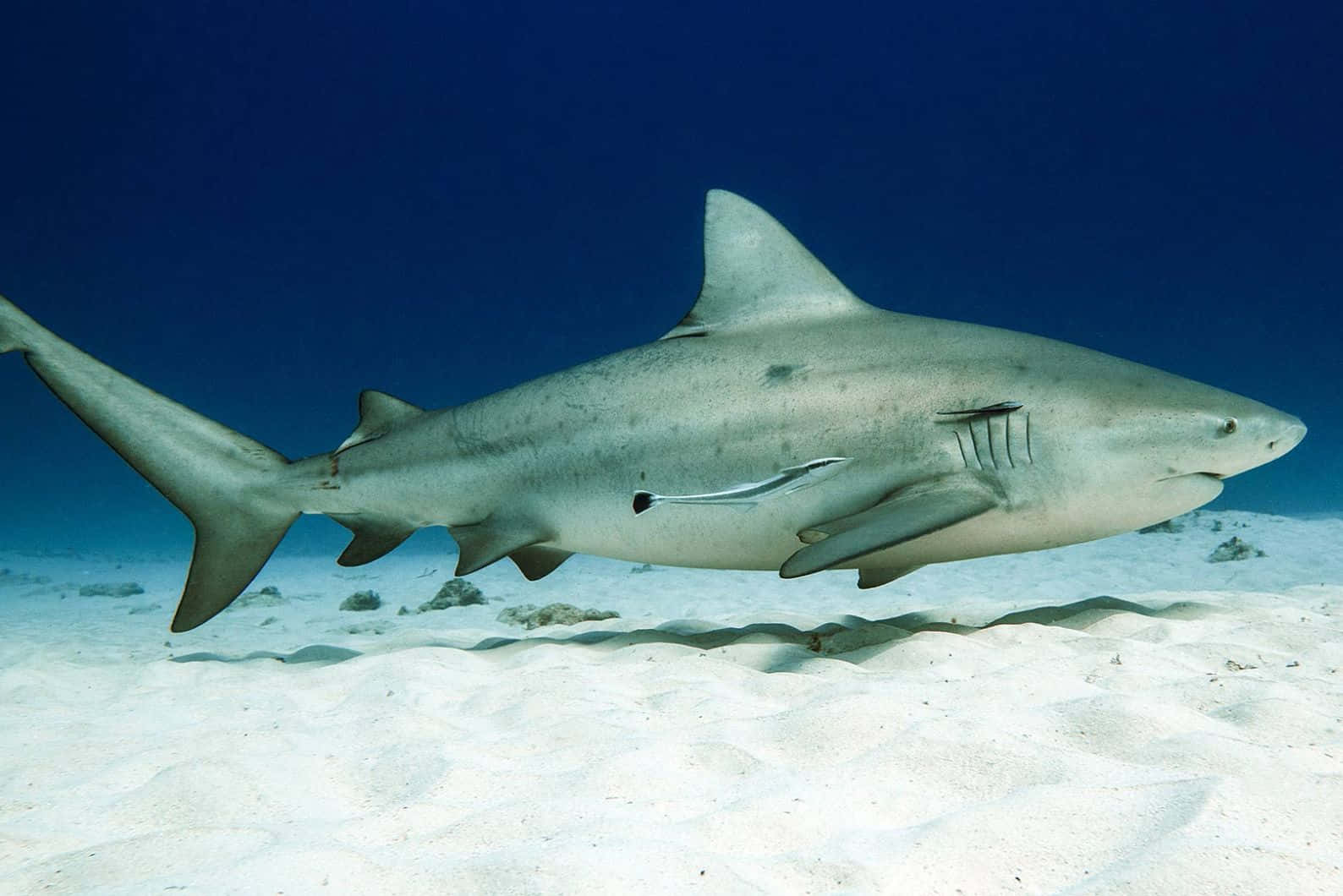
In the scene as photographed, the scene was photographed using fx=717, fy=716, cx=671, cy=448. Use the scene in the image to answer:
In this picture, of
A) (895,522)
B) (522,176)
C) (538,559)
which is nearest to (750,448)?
(895,522)

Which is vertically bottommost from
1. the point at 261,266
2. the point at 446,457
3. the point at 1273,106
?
the point at 446,457

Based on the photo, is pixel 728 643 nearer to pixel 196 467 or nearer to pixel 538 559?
pixel 538 559

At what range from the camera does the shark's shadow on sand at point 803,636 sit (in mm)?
3385

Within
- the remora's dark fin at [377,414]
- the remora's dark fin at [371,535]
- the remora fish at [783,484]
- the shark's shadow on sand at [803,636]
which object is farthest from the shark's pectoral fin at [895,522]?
the remora's dark fin at [377,414]

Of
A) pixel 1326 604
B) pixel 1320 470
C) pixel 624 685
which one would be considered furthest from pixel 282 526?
pixel 1320 470

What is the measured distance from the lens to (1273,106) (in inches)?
1882

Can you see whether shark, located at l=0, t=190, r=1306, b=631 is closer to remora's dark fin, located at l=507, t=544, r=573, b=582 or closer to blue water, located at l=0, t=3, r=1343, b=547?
remora's dark fin, located at l=507, t=544, r=573, b=582

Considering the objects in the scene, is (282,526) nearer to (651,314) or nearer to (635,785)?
(635,785)

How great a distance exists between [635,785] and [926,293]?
5129 centimetres

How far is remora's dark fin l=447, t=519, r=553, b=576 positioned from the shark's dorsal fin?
1.47 meters

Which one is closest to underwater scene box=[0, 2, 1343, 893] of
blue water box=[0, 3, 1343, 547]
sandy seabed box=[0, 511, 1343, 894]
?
sandy seabed box=[0, 511, 1343, 894]

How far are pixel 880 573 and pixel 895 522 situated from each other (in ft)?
2.25

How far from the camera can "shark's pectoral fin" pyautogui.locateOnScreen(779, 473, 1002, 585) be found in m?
2.99

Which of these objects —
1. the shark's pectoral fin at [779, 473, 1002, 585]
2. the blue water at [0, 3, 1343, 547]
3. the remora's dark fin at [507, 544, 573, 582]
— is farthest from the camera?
the blue water at [0, 3, 1343, 547]
